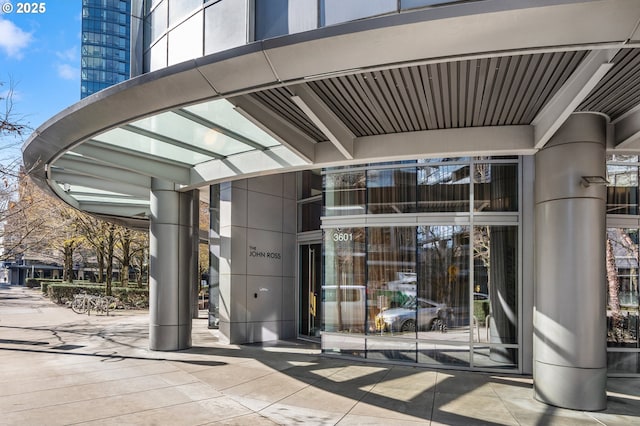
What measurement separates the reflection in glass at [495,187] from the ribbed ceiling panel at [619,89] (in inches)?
109

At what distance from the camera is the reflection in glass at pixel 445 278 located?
36.1 feet

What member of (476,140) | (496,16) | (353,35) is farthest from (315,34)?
(476,140)

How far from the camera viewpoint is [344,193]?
12.4 meters

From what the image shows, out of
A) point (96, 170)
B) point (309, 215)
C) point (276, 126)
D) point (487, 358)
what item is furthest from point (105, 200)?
point (487, 358)

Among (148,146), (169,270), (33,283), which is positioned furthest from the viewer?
(33,283)

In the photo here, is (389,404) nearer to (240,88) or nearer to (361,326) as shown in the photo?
(361,326)

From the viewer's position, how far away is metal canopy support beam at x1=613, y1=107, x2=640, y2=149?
784cm

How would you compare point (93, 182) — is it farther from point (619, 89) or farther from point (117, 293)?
point (117, 293)

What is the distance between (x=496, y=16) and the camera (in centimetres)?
462

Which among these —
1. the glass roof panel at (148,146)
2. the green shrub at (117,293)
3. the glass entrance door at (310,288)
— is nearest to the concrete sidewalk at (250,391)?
the glass entrance door at (310,288)

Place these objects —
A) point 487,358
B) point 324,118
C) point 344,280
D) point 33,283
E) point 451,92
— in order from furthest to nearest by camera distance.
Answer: point 33,283 < point 344,280 < point 487,358 < point 324,118 < point 451,92

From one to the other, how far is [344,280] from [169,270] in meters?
4.25

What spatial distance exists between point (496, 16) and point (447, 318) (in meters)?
7.69

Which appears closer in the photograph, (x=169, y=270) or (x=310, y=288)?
(x=169, y=270)
